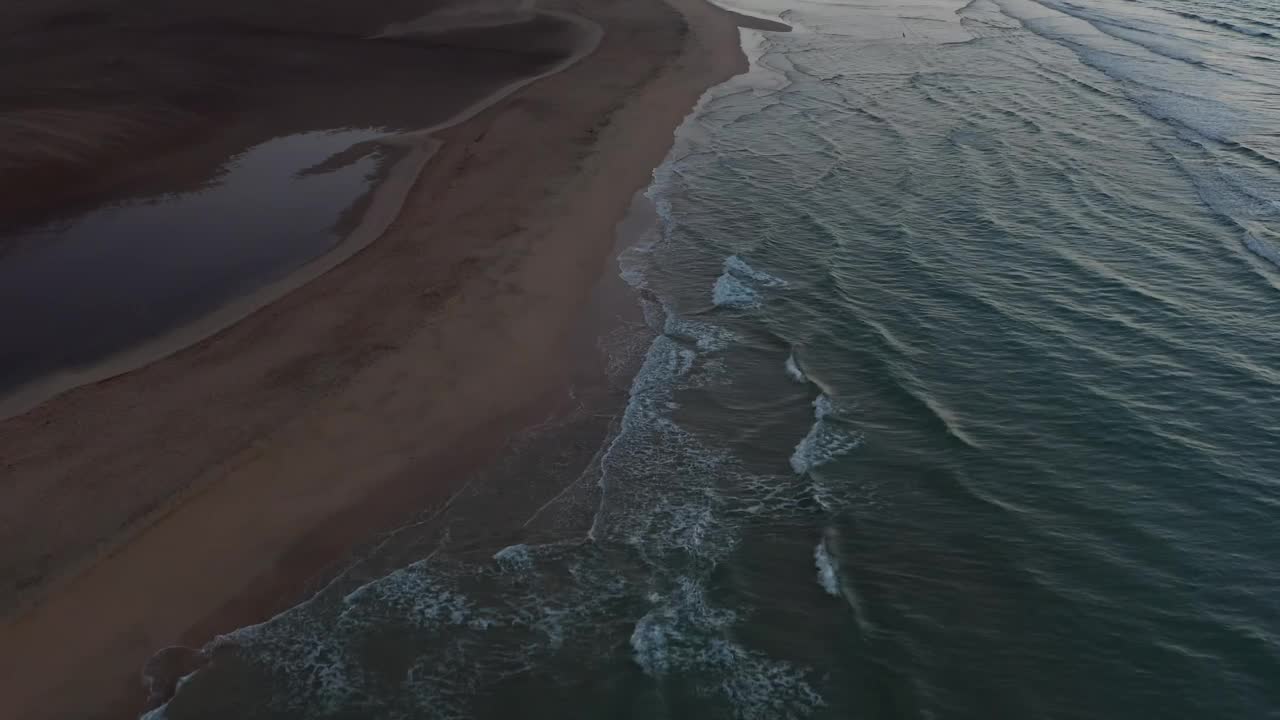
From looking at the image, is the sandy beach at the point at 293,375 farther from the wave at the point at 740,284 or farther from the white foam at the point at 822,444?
the white foam at the point at 822,444

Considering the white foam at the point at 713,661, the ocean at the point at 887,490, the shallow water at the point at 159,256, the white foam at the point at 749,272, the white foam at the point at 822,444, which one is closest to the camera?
the white foam at the point at 713,661

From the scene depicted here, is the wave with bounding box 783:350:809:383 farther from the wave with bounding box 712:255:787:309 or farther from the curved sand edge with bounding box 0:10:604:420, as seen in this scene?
the curved sand edge with bounding box 0:10:604:420

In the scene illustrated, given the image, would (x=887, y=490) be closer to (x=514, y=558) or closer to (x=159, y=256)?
(x=514, y=558)

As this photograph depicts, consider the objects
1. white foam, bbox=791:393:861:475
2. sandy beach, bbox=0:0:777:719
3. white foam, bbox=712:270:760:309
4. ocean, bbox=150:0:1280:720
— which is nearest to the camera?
ocean, bbox=150:0:1280:720

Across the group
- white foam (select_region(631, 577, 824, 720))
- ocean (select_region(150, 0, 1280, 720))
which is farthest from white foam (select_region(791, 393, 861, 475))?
white foam (select_region(631, 577, 824, 720))

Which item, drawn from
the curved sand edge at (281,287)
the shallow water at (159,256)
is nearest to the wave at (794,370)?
the curved sand edge at (281,287)

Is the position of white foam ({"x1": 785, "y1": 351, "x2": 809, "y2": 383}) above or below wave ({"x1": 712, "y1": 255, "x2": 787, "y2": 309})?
below
